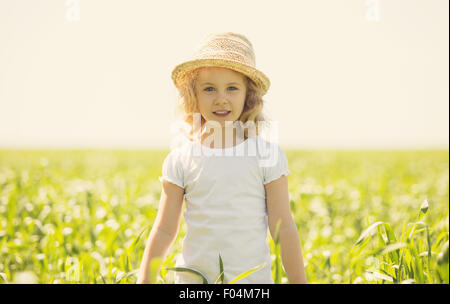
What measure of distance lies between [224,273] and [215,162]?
547 millimetres

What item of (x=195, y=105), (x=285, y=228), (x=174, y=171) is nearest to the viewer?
(x=285, y=228)

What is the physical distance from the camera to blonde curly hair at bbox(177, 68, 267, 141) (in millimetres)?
2127

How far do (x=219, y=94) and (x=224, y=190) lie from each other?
0.49 metres

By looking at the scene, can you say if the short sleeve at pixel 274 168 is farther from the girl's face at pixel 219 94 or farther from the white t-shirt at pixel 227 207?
the girl's face at pixel 219 94

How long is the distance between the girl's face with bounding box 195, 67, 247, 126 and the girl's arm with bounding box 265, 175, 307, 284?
1.41 ft

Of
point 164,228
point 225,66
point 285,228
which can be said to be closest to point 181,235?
point 164,228

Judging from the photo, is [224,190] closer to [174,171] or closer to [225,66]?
[174,171]

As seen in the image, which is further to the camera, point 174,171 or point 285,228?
point 174,171

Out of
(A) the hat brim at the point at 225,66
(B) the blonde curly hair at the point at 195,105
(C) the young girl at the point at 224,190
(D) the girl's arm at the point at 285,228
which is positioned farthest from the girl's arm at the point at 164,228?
(A) the hat brim at the point at 225,66

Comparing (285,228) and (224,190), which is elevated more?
(224,190)

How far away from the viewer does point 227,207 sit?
190cm

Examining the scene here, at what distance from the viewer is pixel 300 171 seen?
10.8 meters
